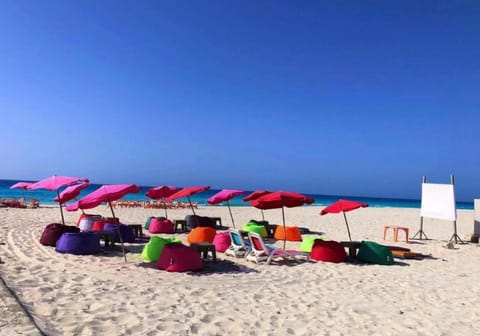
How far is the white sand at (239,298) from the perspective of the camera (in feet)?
16.9

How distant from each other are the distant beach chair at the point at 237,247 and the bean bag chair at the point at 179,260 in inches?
77.0

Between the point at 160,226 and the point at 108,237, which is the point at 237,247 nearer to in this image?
the point at 108,237

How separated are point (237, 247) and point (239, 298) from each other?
3876mm

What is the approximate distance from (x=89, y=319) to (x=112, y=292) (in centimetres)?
136

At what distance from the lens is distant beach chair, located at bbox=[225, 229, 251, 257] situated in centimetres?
1033

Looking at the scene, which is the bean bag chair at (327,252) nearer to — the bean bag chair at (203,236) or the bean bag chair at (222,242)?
the bean bag chair at (222,242)

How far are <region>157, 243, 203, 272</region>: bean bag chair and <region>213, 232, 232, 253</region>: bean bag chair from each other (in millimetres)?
2548

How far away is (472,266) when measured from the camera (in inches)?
420

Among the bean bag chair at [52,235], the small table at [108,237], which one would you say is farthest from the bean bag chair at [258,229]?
the bean bag chair at [52,235]

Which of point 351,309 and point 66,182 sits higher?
point 66,182

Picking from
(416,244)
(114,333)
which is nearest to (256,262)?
(114,333)

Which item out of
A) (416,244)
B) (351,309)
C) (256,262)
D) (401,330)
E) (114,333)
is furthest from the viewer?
(416,244)

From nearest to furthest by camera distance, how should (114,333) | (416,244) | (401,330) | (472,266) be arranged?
(114,333)
(401,330)
(472,266)
(416,244)

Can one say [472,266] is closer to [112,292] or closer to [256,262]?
[256,262]
